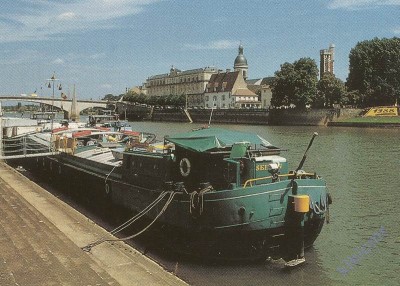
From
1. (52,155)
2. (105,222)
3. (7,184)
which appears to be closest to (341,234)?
(105,222)

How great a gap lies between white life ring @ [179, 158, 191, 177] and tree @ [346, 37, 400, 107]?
285 ft

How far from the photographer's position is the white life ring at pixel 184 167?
15.6m

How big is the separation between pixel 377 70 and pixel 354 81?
501cm

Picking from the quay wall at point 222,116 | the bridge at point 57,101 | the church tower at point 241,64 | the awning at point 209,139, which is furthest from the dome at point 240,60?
the awning at point 209,139

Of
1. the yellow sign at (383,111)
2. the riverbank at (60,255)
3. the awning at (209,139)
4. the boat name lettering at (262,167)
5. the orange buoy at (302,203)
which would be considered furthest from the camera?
the yellow sign at (383,111)

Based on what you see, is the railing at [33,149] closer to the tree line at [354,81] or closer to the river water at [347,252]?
the river water at [347,252]

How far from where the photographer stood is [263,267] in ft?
46.8

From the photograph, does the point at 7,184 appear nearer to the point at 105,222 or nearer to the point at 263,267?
the point at 105,222

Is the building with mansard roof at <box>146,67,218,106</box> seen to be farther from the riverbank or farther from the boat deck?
the riverbank

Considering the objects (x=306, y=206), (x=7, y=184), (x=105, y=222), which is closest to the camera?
(x=306, y=206)

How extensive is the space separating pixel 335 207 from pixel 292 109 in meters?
80.8

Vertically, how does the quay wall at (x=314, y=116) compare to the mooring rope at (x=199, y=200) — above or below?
above

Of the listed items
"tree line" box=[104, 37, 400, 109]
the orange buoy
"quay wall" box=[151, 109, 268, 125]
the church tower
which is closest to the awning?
the orange buoy

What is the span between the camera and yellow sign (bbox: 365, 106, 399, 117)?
3440 inches
